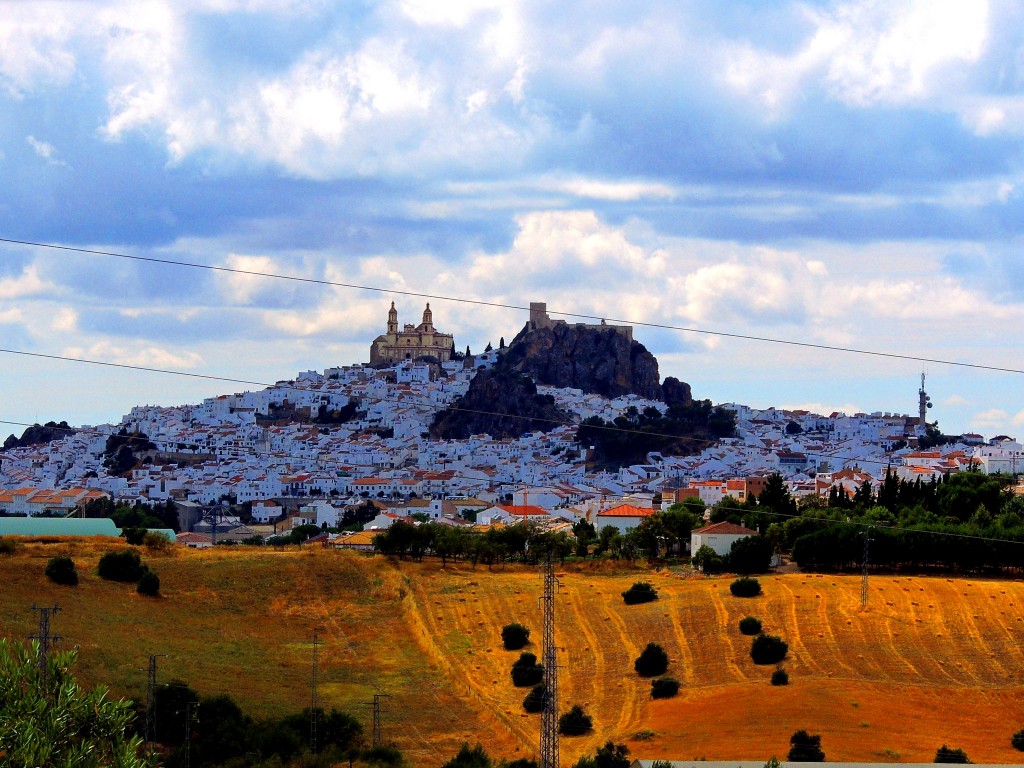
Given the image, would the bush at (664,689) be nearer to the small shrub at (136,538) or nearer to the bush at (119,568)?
the bush at (119,568)

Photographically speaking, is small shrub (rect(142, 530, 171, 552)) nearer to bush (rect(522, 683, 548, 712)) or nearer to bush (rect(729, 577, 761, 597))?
bush (rect(729, 577, 761, 597))

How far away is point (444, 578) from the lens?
60.1 meters

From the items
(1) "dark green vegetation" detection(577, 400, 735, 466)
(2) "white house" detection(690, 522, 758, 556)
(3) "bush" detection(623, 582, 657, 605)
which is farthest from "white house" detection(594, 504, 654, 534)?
(1) "dark green vegetation" detection(577, 400, 735, 466)

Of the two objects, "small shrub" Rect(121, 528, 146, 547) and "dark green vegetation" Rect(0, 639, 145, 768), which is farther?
"small shrub" Rect(121, 528, 146, 547)

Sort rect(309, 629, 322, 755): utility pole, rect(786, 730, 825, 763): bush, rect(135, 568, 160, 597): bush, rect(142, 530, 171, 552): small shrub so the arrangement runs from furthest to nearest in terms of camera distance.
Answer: rect(142, 530, 171, 552): small shrub
rect(135, 568, 160, 597): bush
rect(309, 629, 322, 755): utility pole
rect(786, 730, 825, 763): bush

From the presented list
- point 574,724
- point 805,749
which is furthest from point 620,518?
point 805,749

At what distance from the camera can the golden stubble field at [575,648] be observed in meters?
38.4

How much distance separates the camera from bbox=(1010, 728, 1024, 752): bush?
36844 mm

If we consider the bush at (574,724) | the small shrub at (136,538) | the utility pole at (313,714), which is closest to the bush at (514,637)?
the utility pole at (313,714)

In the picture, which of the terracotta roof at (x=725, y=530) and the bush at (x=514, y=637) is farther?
the terracotta roof at (x=725, y=530)

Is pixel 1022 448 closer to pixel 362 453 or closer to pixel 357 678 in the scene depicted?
pixel 362 453

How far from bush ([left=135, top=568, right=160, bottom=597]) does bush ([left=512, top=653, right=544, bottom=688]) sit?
15.3 metres

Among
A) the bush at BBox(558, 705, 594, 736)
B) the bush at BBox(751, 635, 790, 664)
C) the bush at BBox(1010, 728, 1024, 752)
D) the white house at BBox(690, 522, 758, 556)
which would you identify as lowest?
the bush at BBox(558, 705, 594, 736)

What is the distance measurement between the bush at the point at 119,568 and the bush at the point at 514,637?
14.9 metres
